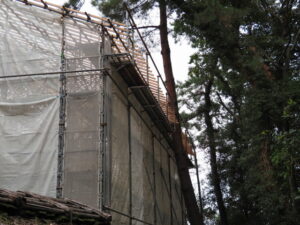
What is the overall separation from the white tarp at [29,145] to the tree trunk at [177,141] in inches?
269

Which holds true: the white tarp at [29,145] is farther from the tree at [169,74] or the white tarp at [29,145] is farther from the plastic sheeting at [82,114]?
the tree at [169,74]

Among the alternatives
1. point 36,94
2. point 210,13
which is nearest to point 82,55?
point 36,94

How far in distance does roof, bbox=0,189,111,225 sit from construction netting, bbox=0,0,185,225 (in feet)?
12.2

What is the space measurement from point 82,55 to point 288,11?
935 centimetres

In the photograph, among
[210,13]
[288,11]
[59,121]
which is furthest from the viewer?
[288,11]

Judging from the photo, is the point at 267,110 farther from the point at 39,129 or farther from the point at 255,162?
the point at 39,129

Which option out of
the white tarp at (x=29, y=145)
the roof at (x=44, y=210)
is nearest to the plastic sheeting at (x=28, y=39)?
the white tarp at (x=29, y=145)

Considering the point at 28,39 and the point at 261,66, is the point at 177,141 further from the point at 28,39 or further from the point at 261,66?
the point at 28,39

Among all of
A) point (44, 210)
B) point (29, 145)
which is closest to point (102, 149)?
point (29, 145)

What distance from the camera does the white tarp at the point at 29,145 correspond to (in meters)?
10.3

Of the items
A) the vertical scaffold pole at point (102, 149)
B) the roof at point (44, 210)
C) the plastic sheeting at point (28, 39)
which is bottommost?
the roof at point (44, 210)

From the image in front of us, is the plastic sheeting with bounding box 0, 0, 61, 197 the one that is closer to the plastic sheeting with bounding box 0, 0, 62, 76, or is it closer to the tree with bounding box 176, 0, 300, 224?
the plastic sheeting with bounding box 0, 0, 62, 76

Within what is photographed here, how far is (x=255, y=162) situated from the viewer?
16.9 m

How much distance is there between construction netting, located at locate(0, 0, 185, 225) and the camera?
33.5 ft
